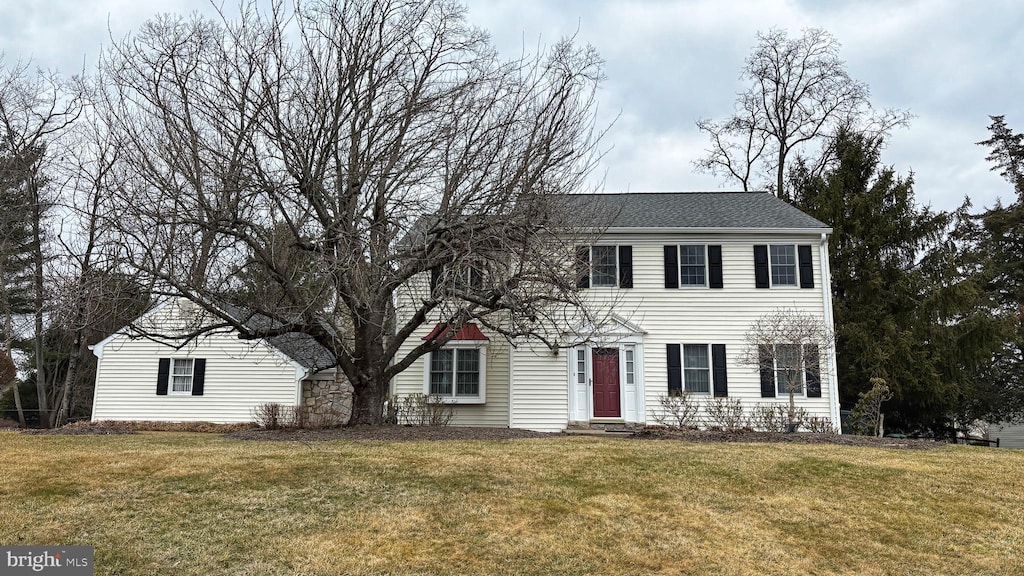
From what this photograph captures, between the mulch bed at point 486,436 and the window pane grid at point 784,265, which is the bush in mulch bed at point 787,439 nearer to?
the mulch bed at point 486,436

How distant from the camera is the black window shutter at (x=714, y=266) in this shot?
16297 millimetres

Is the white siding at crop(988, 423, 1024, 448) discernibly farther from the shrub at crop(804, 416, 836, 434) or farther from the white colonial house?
the white colonial house

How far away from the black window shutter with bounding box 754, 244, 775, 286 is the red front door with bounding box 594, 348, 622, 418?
382cm

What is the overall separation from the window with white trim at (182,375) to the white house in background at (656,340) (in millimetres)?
7323

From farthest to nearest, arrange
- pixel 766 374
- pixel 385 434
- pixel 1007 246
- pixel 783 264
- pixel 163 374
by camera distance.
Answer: pixel 1007 246
pixel 163 374
pixel 783 264
pixel 766 374
pixel 385 434

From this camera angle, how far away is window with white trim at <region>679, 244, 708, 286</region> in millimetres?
16359

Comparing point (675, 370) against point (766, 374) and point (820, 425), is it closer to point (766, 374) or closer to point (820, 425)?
point (766, 374)

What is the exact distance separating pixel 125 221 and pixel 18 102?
582 inches

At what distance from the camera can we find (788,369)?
1468 cm

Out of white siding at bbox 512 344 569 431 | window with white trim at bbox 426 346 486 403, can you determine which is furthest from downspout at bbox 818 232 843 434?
window with white trim at bbox 426 346 486 403

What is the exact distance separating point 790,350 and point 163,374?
55.2ft

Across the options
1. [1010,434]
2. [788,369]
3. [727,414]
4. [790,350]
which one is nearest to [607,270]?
[727,414]

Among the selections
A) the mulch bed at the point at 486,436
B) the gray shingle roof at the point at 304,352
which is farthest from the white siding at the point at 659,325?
the gray shingle roof at the point at 304,352

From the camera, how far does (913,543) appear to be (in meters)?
6.21
